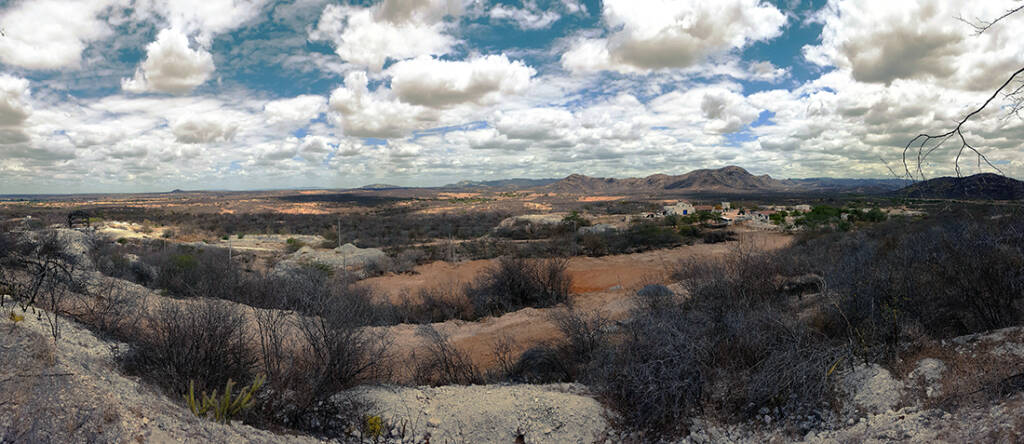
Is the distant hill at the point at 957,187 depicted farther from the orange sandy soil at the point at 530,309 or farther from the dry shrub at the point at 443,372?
the dry shrub at the point at 443,372

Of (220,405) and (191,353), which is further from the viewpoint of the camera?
(191,353)

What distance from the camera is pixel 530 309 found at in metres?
14.5

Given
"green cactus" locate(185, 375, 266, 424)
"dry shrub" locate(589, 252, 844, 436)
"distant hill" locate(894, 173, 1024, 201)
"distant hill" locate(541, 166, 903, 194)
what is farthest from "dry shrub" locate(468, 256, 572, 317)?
"distant hill" locate(541, 166, 903, 194)

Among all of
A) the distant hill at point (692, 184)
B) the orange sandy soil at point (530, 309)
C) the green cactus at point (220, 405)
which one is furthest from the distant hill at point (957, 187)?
the distant hill at point (692, 184)

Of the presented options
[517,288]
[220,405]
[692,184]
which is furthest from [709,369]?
[692,184]

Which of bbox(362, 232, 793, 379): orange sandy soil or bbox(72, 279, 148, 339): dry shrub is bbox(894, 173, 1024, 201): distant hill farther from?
bbox(72, 279, 148, 339): dry shrub

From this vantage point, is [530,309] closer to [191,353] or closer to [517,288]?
[517,288]

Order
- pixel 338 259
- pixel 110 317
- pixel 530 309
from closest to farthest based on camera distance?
pixel 110 317, pixel 530 309, pixel 338 259

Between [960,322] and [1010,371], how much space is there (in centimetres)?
220

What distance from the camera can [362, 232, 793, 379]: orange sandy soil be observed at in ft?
36.1

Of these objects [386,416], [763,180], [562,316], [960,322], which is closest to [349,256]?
[562,316]

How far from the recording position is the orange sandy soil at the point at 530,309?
433 inches

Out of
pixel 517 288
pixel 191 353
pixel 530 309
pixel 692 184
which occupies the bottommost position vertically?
pixel 530 309

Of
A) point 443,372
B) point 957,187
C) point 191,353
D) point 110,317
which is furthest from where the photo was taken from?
point 443,372
